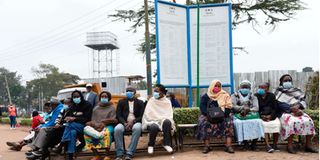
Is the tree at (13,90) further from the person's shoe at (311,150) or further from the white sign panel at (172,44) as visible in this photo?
the person's shoe at (311,150)

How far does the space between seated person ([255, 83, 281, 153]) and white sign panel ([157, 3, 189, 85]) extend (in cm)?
224

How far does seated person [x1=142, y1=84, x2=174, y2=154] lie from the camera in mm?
6949

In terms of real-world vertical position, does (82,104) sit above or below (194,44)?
below

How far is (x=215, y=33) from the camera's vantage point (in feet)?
30.1

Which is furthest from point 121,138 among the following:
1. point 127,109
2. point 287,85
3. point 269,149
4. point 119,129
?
point 287,85

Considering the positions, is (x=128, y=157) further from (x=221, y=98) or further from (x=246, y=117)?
(x=246, y=117)

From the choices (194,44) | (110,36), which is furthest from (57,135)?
(110,36)

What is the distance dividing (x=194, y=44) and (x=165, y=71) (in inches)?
42.4

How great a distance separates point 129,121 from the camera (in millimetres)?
7211

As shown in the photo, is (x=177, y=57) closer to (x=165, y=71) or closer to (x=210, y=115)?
(x=165, y=71)

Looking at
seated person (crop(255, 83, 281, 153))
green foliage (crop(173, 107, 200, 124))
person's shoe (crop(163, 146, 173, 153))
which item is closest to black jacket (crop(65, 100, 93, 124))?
person's shoe (crop(163, 146, 173, 153))

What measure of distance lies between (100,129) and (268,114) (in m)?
3.25

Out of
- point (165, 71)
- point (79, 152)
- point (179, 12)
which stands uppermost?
point (179, 12)

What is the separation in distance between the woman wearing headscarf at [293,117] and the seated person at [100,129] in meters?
3.26
